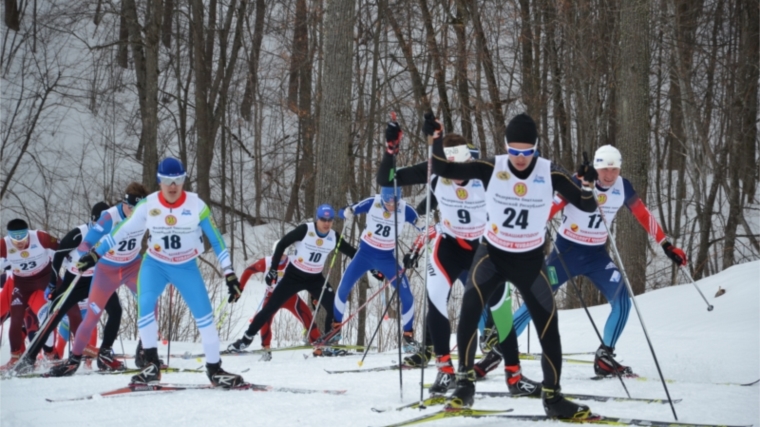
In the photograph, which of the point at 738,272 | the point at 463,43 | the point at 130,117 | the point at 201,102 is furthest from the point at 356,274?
the point at 130,117

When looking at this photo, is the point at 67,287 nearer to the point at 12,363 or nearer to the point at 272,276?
the point at 12,363

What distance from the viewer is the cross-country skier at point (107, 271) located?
7863 millimetres

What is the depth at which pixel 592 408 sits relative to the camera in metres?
5.32

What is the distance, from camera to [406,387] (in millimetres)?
6352

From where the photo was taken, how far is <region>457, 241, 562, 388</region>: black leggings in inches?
191

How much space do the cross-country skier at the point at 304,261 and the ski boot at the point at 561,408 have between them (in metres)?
5.01

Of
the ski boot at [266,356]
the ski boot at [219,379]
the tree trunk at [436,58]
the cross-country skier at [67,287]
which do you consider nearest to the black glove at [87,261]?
the cross-country skier at [67,287]

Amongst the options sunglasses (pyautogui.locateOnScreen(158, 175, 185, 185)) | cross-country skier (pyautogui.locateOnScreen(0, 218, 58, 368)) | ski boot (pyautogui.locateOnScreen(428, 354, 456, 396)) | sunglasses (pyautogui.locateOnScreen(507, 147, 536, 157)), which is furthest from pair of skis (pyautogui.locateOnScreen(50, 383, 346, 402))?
cross-country skier (pyautogui.locateOnScreen(0, 218, 58, 368))

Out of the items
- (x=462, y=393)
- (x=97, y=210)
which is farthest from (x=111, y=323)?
(x=462, y=393)

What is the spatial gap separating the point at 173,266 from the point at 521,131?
3.23 m

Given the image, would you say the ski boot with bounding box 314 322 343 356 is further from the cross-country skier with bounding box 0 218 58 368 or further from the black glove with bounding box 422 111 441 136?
the black glove with bounding box 422 111 441 136

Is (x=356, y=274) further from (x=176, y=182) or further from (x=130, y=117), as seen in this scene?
(x=130, y=117)

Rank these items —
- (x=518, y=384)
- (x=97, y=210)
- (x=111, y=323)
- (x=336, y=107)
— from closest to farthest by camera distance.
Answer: (x=518, y=384) < (x=111, y=323) < (x=97, y=210) < (x=336, y=107)

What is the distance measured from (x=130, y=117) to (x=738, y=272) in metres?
17.5
